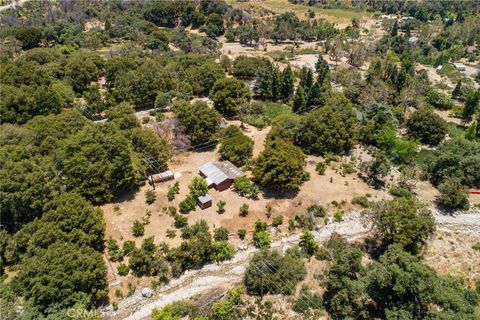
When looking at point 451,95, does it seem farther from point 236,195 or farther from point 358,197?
point 236,195

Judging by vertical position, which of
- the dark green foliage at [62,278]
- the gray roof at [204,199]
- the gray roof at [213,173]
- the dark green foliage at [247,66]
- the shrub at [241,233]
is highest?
the dark green foliage at [62,278]

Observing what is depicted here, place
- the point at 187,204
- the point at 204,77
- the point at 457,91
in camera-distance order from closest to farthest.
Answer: the point at 187,204, the point at 204,77, the point at 457,91

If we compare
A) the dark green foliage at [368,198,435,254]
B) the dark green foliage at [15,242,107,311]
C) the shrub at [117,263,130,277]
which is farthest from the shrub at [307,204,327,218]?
the dark green foliage at [15,242,107,311]

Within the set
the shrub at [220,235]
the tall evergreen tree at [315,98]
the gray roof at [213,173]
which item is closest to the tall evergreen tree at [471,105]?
the tall evergreen tree at [315,98]

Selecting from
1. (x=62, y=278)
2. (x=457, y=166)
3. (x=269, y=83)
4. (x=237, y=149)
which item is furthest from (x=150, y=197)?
(x=457, y=166)

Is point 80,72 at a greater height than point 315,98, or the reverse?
point 80,72

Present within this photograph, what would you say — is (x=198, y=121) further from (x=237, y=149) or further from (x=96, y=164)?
(x=96, y=164)

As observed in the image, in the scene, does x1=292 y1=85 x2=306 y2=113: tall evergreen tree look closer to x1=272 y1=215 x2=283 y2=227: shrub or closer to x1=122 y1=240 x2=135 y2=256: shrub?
x1=272 y1=215 x2=283 y2=227: shrub

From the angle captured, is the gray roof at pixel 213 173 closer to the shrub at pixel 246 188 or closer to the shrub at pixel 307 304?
the shrub at pixel 246 188
